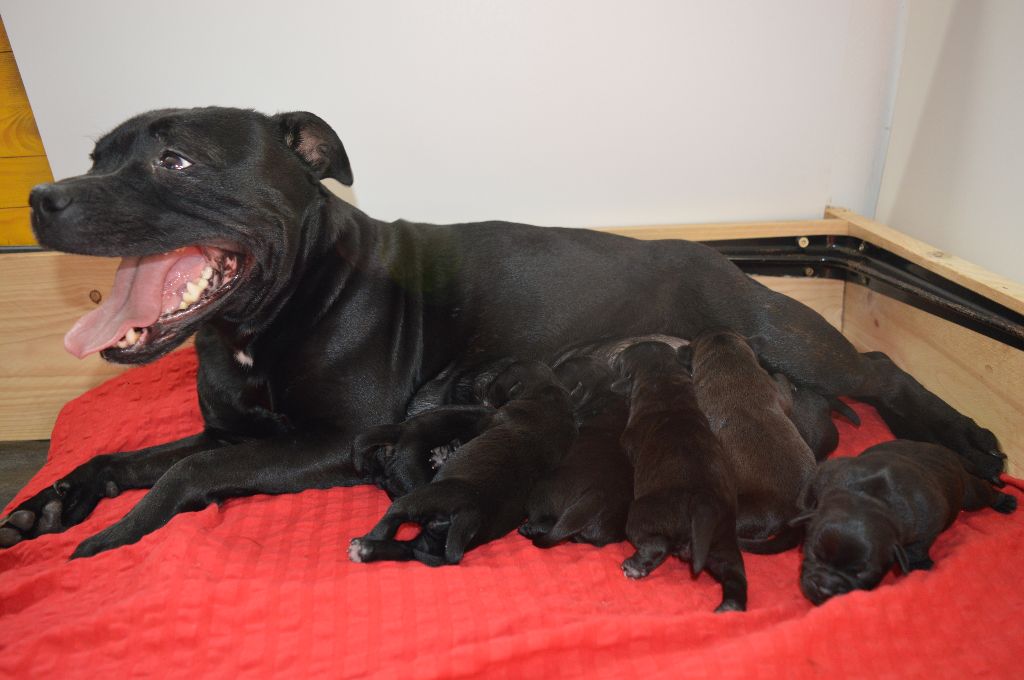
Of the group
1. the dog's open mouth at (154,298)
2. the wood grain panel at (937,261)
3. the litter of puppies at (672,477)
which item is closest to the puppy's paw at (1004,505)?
the litter of puppies at (672,477)

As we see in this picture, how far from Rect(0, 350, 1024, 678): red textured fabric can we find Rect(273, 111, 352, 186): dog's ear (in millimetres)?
1079

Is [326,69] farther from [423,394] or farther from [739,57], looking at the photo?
[739,57]

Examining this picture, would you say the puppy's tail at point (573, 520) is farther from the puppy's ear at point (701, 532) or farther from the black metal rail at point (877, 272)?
the black metal rail at point (877, 272)

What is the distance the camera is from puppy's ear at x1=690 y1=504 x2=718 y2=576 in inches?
65.1

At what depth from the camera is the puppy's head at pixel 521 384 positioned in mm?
2291

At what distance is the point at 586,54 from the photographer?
3.22 m

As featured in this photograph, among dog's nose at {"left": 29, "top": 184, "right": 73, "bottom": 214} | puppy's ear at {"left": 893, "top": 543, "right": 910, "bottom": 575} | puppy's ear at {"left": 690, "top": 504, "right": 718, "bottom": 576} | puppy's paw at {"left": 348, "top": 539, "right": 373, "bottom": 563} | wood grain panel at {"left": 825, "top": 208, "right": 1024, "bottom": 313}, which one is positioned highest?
dog's nose at {"left": 29, "top": 184, "right": 73, "bottom": 214}

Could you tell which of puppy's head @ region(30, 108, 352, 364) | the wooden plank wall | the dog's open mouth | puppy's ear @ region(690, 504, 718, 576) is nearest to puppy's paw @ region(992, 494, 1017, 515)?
puppy's ear @ region(690, 504, 718, 576)

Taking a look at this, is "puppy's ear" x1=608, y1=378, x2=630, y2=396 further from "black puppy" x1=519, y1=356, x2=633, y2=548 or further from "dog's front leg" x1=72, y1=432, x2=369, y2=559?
"dog's front leg" x1=72, y1=432, x2=369, y2=559

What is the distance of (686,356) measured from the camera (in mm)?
2477

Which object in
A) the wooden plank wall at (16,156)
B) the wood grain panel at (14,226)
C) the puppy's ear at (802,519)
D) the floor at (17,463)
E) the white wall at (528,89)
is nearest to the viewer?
the puppy's ear at (802,519)

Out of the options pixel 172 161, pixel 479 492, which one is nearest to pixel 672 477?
pixel 479 492

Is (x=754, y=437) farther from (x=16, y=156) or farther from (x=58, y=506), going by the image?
(x=16, y=156)

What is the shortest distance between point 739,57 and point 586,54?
66 cm
